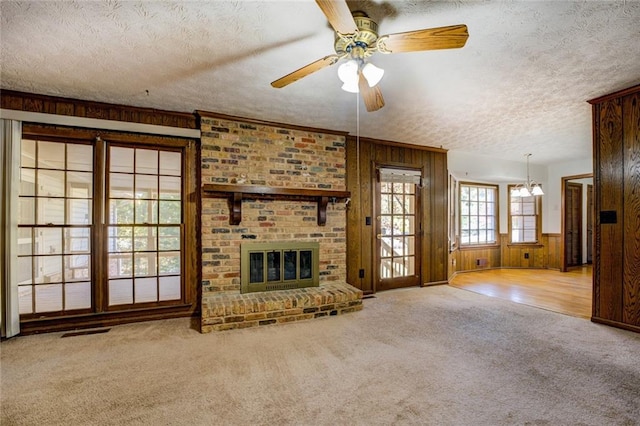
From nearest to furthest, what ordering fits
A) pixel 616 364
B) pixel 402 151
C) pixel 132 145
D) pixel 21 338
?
pixel 616 364
pixel 21 338
pixel 132 145
pixel 402 151

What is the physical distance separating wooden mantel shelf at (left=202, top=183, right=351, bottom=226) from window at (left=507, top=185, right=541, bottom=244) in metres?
5.20

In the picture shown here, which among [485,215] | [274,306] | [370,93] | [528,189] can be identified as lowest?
[274,306]

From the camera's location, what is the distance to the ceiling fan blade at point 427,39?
1487mm

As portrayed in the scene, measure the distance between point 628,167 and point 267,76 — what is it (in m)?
3.79

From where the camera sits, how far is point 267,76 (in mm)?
2627

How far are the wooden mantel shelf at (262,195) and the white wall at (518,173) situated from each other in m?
2.93

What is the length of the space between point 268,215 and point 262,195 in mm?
291

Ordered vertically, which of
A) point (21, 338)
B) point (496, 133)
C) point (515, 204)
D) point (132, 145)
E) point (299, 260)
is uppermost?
point (496, 133)

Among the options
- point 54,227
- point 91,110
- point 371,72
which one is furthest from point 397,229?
point 54,227

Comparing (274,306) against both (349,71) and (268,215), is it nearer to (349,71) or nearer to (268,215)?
(268,215)

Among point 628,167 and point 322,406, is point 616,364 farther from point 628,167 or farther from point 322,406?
point 322,406

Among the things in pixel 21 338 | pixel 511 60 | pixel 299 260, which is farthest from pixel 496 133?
pixel 21 338

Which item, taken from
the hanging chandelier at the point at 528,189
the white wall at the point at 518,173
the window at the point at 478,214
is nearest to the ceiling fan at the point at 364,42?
the white wall at the point at 518,173

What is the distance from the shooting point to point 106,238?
11.0ft
